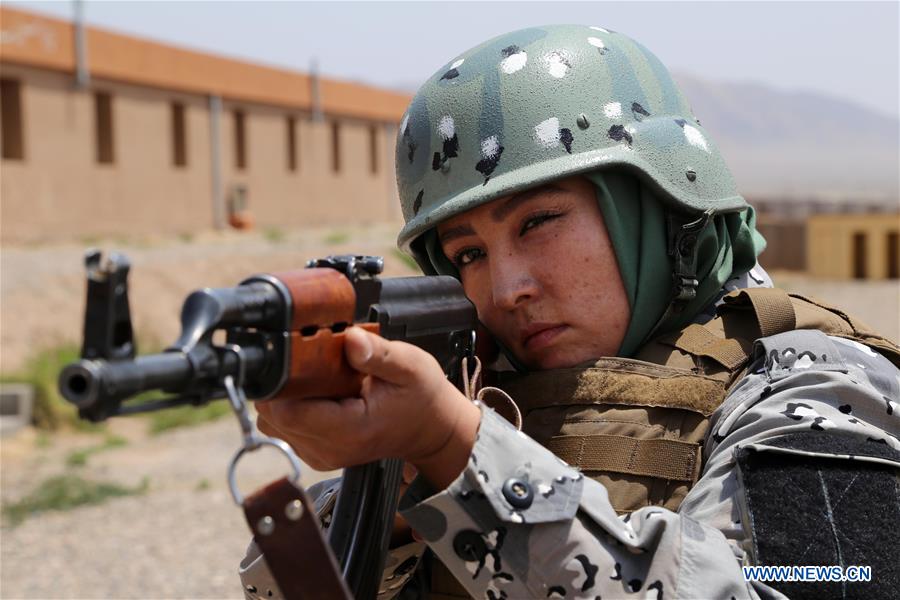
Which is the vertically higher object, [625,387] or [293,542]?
[625,387]

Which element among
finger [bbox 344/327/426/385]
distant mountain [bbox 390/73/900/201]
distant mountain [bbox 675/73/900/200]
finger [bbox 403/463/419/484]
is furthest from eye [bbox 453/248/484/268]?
distant mountain [bbox 390/73/900/201]

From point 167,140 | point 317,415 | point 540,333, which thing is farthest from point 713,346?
point 167,140

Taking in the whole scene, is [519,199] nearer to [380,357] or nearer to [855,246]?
[380,357]

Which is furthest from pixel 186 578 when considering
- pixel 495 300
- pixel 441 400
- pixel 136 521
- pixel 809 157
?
pixel 809 157

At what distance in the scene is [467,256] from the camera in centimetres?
233

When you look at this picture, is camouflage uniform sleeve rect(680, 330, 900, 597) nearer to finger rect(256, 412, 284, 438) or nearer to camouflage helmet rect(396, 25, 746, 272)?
camouflage helmet rect(396, 25, 746, 272)

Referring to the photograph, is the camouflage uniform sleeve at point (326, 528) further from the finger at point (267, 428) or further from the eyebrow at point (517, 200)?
the eyebrow at point (517, 200)

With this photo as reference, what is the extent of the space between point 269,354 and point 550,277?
0.83 meters

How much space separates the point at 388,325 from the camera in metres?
1.74

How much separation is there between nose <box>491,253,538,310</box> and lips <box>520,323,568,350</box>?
0.07 metres

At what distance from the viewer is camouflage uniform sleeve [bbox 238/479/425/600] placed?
7.29 ft

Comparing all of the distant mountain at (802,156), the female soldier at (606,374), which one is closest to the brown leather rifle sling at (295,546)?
the female soldier at (606,374)

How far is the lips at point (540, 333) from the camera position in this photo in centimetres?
222

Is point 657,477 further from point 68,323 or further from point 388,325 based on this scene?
point 68,323
